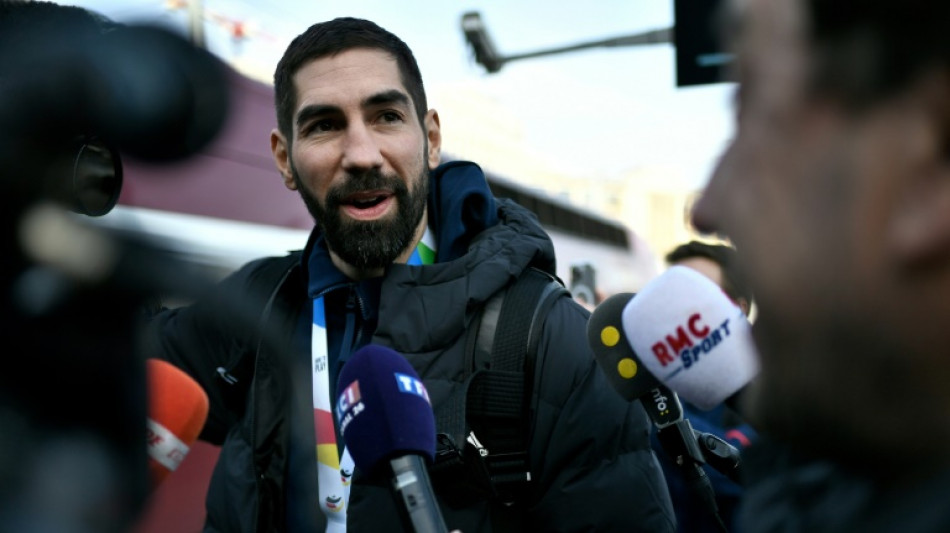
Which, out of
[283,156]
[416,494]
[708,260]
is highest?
[283,156]

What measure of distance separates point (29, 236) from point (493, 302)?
1152 millimetres

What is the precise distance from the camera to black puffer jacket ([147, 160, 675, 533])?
1637mm

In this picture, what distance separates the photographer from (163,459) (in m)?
0.93

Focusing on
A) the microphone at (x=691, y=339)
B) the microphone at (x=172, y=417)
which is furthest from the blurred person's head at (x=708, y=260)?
the microphone at (x=172, y=417)

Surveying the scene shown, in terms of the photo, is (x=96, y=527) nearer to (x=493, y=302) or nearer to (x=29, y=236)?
(x=29, y=236)

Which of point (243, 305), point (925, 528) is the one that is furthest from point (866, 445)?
point (243, 305)

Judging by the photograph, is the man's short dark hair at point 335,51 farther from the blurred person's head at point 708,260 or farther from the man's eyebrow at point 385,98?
the blurred person's head at point 708,260

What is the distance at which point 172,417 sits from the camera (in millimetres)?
1194

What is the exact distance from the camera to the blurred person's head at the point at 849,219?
21.6 inches

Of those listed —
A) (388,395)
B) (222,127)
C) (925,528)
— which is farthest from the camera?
(388,395)

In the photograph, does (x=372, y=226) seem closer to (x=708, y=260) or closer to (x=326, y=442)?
(x=326, y=442)

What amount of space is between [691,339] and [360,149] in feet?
2.84

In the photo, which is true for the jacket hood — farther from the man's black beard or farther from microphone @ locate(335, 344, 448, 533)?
microphone @ locate(335, 344, 448, 533)

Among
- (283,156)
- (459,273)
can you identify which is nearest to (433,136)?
(283,156)
